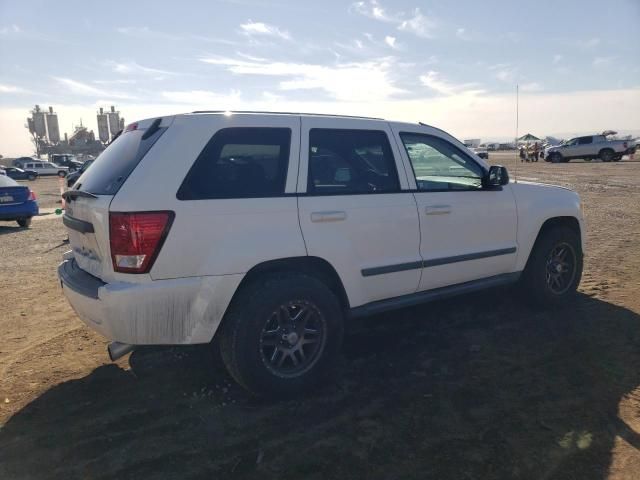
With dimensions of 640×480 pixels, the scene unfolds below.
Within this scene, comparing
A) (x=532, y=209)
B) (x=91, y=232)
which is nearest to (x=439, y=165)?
(x=532, y=209)

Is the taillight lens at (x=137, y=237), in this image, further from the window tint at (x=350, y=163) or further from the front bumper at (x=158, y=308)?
the window tint at (x=350, y=163)

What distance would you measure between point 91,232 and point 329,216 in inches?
63.0

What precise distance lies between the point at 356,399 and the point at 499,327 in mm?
1956

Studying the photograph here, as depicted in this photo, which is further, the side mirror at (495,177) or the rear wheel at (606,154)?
the rear wheel at (606,154)

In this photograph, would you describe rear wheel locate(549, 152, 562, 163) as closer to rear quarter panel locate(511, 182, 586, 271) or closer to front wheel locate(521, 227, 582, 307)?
front wheel locate(521, 227, 582, 307)

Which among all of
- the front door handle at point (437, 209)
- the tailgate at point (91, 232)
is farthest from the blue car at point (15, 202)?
the front door handle at point (437, 209)

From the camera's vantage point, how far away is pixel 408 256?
12.8 ft

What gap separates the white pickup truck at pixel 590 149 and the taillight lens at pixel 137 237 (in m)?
38.3

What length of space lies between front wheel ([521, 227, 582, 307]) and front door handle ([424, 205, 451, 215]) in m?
1.43

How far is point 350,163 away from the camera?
3725mm

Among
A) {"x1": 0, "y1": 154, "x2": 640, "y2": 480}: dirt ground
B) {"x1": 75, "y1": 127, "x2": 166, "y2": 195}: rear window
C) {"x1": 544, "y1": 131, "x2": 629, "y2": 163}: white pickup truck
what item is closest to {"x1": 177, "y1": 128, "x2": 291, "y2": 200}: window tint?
{"x1": 75, "y1": 127, "x2": 166, "y2": 195}: rear window

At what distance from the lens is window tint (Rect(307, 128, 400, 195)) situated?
3.54 meters

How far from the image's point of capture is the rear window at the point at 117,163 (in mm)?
3055

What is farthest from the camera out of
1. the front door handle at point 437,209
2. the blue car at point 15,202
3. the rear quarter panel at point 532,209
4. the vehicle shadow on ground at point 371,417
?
the blue car at point 15,202
